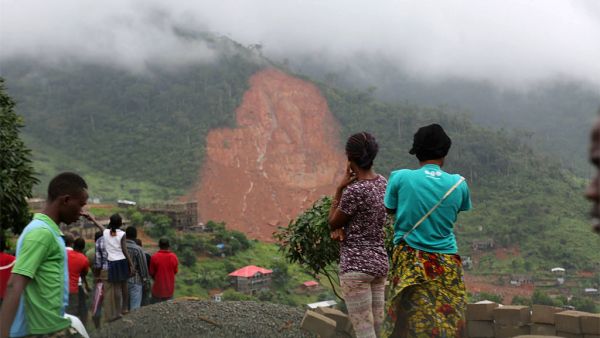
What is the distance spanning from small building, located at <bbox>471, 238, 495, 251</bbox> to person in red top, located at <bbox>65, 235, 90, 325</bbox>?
31.5 m

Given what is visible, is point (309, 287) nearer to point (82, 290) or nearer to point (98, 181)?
point (82, 290)

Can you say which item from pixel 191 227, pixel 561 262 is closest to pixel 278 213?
pixel 191 227

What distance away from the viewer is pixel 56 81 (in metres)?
64.9

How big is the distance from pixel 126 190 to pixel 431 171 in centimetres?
4382

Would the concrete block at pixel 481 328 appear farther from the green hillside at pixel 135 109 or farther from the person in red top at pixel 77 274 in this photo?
the green hillside at pixel 135 109

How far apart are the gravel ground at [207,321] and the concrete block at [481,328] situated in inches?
54.9

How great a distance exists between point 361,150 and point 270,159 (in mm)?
51312

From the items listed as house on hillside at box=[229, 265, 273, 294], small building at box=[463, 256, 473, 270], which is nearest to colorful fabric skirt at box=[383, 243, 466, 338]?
house on hillside at box=[229, 265, 273, 294]

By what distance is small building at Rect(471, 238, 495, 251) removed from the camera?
36297 mm

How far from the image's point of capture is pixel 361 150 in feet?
11.9

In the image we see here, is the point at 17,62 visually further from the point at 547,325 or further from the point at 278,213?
the point at 547,325

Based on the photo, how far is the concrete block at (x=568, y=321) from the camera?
4.93 metres

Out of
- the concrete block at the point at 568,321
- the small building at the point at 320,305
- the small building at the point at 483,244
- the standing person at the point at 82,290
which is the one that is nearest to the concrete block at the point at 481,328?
Answer: the concrete block at the point at 568,321

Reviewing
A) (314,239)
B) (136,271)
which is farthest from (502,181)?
(314,239)
